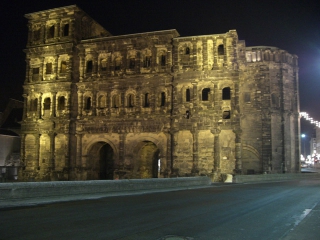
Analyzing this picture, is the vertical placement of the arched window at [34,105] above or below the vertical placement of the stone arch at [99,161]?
above

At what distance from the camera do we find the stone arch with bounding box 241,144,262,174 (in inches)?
1635

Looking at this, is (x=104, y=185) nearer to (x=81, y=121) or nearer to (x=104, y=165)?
(x=81, y=121)

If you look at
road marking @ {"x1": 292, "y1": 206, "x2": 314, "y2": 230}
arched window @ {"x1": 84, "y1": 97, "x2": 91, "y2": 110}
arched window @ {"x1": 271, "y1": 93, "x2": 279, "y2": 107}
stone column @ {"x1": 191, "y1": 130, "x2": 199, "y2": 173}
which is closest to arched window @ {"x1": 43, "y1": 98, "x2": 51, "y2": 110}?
arched window @ {"x1": 84, "y1": 97, "x2": 91, "y2": 110}

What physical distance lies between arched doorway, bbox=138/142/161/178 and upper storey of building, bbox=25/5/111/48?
14597 millimetres

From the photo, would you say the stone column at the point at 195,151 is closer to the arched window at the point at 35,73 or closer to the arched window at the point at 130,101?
the arched window at the point at 130,101

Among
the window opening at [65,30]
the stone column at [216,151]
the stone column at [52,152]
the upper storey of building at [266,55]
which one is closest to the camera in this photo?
the stone column at [216,151]

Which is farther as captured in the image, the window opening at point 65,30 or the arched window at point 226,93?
the window opening at point 65,30

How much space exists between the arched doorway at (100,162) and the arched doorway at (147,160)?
4.63 m

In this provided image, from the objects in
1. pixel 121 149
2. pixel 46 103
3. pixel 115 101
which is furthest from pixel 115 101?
pixel 46 103

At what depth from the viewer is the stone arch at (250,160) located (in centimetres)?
4153

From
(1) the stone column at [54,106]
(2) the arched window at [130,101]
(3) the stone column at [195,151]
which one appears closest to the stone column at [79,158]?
(1) the stone column at [54,106]

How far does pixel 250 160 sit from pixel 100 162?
17.4 metres

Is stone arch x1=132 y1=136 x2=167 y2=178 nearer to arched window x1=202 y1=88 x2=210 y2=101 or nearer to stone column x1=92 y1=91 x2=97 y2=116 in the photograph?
stone column x1=92 y1=91 x2=97 y2=116

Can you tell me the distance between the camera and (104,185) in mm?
20297
